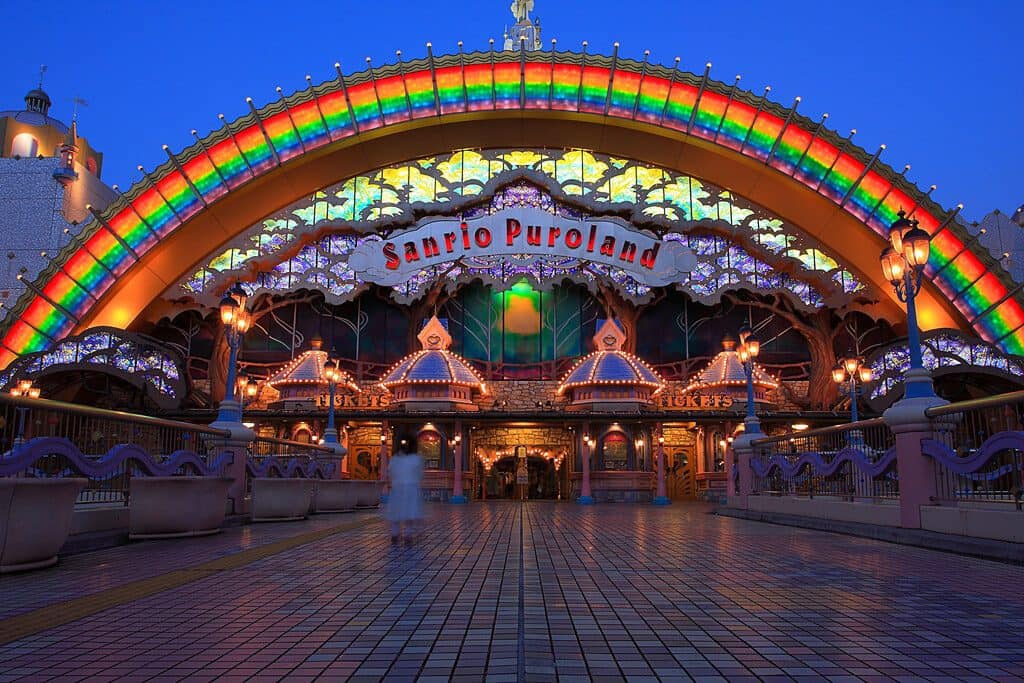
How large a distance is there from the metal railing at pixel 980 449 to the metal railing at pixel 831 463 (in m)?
1.03

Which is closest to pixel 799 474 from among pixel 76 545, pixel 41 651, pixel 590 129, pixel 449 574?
pixel 449 574

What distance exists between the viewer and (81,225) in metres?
37.2

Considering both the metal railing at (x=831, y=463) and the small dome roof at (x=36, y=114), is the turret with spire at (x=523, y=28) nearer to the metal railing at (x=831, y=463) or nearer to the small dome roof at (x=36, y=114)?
the small dome roof at (x=36, y=114)

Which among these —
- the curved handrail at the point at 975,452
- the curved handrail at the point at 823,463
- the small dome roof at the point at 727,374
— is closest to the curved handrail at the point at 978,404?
the curved handrail at the point at 975,452

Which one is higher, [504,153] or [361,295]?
[504,153]

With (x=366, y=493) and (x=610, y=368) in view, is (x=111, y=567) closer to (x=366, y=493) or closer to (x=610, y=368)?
(x=366, y=493)

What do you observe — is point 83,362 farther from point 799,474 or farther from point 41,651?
point 41,651

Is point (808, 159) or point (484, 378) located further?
point (484, 378)

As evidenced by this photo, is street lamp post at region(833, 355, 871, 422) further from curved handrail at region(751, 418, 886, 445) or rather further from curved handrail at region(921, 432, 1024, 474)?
curved handrail at region(921, 432, 1024, 474)

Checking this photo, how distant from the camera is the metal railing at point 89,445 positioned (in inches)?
354

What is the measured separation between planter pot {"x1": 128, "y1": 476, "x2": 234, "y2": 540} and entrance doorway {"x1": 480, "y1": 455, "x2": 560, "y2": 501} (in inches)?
1033

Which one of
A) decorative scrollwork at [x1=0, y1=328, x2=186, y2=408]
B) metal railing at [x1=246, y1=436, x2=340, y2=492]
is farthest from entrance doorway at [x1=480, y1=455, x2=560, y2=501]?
decorative scrollwork at [x1=0, y1=328, x2=186, y2=408]

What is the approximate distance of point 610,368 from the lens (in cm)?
3572

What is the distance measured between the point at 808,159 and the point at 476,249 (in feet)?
52.8
